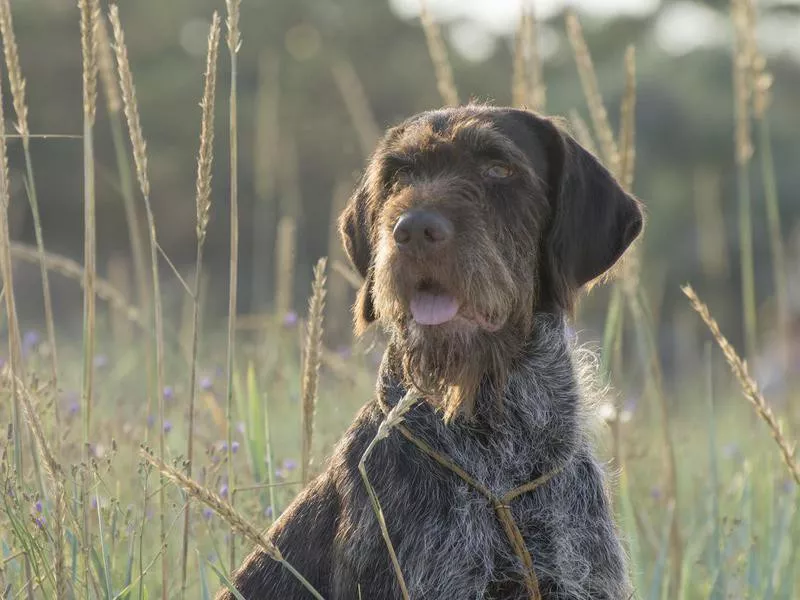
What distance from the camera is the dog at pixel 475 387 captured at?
10.3ft

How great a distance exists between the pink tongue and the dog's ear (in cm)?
40

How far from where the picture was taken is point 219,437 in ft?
15.7

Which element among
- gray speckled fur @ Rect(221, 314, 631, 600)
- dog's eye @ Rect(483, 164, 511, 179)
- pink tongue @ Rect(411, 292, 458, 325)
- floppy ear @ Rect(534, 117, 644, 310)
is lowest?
gray speckled fur @ Rect(221, 314, 631, 600)

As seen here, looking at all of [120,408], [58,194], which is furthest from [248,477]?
[58,194]

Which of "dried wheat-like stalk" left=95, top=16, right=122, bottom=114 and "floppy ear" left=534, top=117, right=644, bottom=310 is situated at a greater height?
"dried wheat-like stalk" left=95, top=16, right=122, bottom=114

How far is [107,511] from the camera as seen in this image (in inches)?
124

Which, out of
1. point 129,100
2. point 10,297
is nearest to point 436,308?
point 129,100

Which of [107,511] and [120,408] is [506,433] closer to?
[107,511]

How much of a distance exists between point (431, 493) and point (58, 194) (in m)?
23.1

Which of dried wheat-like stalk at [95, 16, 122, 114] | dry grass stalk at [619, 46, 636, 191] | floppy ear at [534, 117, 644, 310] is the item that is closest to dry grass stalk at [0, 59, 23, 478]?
dried wheat-like stalk at [95, 16, 122, 114]

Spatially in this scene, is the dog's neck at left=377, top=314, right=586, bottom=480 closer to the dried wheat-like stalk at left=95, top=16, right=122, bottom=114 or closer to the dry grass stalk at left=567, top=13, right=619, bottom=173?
the dry grass stalk at left=567, top=13, right=619, bottom=173

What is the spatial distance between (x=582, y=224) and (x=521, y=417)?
1.97 feet

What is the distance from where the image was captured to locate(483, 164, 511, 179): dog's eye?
11.3 feet

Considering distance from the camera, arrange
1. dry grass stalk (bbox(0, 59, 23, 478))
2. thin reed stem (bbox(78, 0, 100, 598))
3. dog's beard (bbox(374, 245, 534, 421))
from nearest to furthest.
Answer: thin reed stem (bbox(78, 0, 100, 598)) < dry grass stalk (bbox(0, 59, 23, 478)) < dog's beard (bbox(374, 245, 534, 421))
